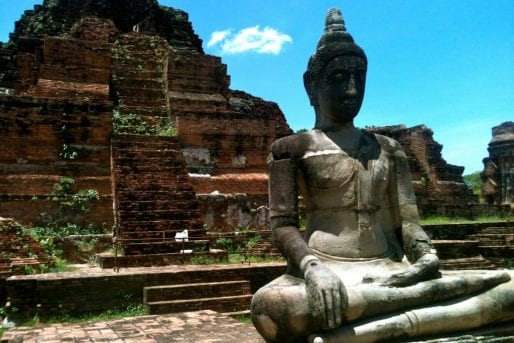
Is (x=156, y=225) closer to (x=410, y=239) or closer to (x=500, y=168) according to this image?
(x=410, y=239)

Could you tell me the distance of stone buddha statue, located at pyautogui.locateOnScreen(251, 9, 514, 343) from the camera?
3.38 metres

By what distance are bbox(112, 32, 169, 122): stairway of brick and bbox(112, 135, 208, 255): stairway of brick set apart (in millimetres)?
2891

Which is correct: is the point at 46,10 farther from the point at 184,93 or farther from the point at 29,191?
the point at 29,191

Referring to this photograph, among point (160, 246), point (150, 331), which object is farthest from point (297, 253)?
point (160, 246)

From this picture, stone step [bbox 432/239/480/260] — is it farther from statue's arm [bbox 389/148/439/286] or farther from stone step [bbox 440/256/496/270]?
statue's arm [bbox 389/148/439/286]

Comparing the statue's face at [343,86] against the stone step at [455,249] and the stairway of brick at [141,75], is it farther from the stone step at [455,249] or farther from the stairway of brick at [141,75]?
the stairway of brick at [141,75]

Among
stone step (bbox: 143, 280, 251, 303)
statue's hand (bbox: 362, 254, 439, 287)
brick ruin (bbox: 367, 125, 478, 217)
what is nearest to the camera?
statue's hand (bbox: 362, 254, 439, 287)

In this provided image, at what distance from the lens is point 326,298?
10.8 feet

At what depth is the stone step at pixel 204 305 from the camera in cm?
774

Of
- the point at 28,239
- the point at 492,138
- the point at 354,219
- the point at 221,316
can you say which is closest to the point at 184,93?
the point at 28,239

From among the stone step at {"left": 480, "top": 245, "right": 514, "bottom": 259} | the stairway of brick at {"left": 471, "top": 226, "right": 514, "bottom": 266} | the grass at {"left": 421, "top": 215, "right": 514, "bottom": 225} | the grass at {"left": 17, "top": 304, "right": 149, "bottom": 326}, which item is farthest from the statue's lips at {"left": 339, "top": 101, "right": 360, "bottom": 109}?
the grass at {"left": 421, "top": 215, "right": 514, "bottom": 225}

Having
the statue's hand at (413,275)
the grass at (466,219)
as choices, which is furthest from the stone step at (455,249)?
the statue's hand at (413,275)

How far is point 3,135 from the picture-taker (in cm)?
1232

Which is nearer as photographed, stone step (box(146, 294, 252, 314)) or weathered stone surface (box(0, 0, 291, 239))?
stone step (box(146, 294, 252, 314))
